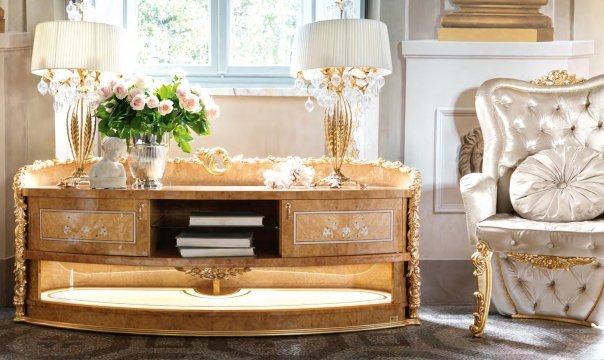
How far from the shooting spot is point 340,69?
295cm

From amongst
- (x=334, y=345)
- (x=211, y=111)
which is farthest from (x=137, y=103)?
(x=334, y=345)

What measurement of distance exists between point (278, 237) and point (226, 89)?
967 millimetres

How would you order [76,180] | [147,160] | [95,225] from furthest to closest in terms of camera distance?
[76,180], [147,160], [95,225]

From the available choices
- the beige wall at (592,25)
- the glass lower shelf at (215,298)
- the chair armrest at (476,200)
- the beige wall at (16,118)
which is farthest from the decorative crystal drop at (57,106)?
the beige wall at (592,25)

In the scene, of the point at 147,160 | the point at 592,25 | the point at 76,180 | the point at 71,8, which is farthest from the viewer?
the point at 592,25

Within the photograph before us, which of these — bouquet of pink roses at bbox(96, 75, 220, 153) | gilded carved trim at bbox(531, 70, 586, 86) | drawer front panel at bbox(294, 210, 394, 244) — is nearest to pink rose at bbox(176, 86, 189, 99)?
bouquet of pink roses at bbox(96, 75, 220, 153)

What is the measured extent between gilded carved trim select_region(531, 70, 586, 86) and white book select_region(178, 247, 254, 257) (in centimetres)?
154

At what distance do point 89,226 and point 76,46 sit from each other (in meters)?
0.76

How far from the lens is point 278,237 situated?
2604 mm

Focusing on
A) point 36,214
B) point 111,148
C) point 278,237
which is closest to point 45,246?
point 36,214

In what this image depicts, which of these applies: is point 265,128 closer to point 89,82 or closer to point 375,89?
point 375,89

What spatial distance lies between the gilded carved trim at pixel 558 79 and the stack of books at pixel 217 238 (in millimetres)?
1458

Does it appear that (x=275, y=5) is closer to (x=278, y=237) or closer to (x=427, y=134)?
(x=427, y=134)

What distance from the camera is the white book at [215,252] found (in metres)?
2.54
